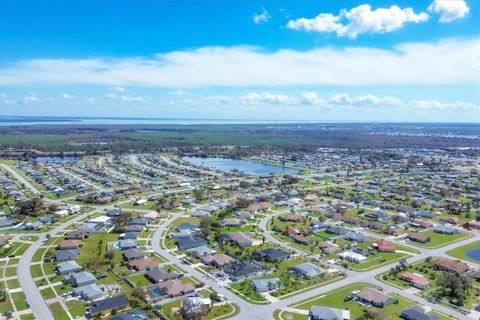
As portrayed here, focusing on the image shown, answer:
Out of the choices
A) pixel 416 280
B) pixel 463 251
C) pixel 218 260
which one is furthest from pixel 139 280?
pixel 463 251

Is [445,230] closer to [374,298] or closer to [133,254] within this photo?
[374,298]

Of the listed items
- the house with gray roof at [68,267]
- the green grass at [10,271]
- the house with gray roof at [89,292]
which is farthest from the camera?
the house with gray roof at [68,267]

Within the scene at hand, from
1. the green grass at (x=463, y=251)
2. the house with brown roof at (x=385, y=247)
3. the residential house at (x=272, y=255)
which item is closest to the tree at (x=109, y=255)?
the residential house at (x=272, y=255)

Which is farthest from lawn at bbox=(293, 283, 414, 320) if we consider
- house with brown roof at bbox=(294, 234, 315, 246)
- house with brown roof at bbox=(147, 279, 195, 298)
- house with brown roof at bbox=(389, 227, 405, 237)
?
house with brown roof at bbox=(389, 227, 405, 237)

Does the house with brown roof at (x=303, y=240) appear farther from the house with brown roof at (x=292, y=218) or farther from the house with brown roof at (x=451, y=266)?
the house with brown roof at (x=451, y=266)

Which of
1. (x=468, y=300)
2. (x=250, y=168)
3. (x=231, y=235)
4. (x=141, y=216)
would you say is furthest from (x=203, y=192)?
(x=468, y=300)

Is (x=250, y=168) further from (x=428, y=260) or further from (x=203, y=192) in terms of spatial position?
(x=428, y=260)
